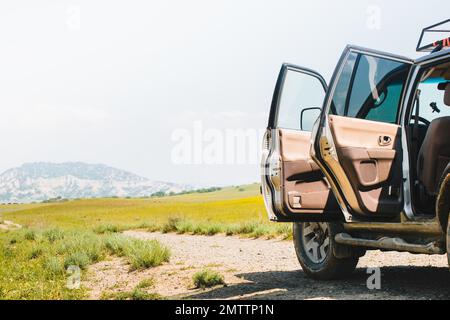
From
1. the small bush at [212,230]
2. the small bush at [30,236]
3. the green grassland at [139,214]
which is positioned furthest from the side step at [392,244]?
the small bush at [30,236]

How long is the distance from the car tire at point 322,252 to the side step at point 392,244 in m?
0.23

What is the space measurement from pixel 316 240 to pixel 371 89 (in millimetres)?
2289

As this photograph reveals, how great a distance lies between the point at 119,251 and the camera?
13039 mm

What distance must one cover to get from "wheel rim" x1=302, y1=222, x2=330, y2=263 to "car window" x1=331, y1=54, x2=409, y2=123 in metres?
1.70

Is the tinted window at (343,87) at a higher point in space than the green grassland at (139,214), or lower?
higher

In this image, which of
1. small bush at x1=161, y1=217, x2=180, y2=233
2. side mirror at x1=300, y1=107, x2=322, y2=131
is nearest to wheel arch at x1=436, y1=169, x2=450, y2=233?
side mirror at x1=300, y1=107, x2=322, y2=131

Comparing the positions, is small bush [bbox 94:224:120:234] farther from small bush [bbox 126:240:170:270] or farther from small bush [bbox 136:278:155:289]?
small bush [bbox 136:278:155:289]

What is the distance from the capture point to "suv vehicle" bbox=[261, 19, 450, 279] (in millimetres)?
5750

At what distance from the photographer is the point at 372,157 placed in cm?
585

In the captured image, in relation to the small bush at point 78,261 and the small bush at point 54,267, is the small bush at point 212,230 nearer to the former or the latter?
the small bush at point 78,261

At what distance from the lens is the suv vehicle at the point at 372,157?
575 cm

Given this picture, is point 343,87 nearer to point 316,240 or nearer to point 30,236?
point 316,240
